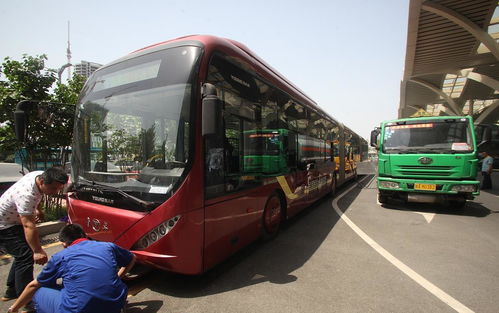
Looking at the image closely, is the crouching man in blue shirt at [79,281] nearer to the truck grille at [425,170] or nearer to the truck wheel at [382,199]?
the truck grille at [425,170]

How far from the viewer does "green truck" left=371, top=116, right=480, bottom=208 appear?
6.96 meters

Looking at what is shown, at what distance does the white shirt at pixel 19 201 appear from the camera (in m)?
2.79

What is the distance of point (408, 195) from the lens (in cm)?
760

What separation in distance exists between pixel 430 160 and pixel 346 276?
202 inches

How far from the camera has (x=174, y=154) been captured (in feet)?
9.89

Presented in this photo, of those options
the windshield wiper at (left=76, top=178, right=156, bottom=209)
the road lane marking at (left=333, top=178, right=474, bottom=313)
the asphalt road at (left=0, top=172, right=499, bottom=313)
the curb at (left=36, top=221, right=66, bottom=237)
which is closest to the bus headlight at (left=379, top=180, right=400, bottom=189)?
the asphalt road at (left=0, top=172, right=499, bottom=313)

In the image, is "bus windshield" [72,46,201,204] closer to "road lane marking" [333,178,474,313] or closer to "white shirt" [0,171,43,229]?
"white shirt" [0,171,43,229]

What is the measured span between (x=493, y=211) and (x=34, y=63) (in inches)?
487

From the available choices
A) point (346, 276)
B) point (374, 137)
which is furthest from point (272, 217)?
point (374, 137)

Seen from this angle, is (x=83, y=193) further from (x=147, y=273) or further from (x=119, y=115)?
(x=147, y=273)

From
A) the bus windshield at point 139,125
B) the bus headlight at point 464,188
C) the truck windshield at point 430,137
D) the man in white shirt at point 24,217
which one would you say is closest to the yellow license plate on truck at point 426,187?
the bus headlight at point 464,188

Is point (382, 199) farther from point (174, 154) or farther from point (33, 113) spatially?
point (33, 113)

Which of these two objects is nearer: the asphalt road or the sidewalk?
the asphalt road

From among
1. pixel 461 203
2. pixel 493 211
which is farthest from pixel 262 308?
pixel 493 211
